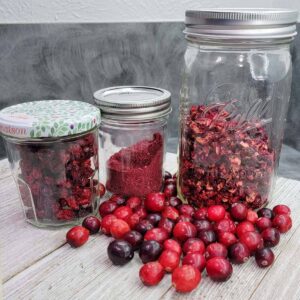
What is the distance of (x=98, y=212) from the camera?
77 centimetres

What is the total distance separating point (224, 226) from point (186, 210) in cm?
8

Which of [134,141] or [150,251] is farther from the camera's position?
[134,141]

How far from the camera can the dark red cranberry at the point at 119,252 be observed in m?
0.61

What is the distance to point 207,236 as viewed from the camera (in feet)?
2.14

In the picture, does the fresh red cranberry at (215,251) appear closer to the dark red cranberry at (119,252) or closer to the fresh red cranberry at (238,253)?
the fresh red cranberry at (238,253)

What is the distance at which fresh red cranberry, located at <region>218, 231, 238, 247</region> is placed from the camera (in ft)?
2.11

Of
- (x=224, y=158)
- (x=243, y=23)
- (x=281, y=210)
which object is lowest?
(x=281, y=210)

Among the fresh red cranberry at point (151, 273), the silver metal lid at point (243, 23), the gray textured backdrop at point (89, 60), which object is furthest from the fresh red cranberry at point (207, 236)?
the gray textured backdrop at point (89, 60)

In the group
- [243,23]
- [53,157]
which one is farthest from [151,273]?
[243,23]

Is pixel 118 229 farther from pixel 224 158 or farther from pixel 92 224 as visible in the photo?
pixel 224 158

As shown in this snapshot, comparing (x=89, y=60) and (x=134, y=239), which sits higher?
(x=89, y=60)

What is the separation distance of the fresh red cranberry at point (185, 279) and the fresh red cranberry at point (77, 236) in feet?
0.57

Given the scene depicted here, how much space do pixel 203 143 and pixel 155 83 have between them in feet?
2.43

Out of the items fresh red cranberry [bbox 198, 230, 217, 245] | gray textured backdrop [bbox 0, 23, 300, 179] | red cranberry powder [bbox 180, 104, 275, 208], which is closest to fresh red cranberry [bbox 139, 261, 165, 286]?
fresh red cranberry [bbox 198, 230, 217, 245]
